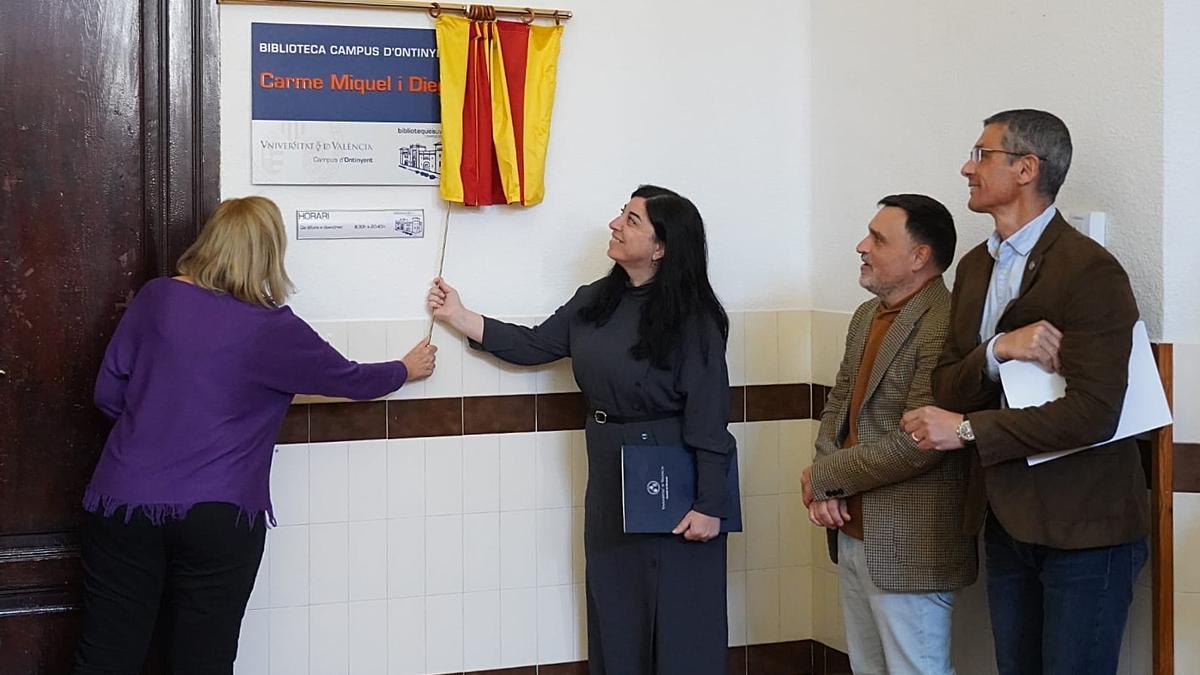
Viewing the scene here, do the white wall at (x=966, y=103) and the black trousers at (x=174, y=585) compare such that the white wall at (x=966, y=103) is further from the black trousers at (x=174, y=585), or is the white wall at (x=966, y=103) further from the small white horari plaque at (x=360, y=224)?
the black trousers at (x=174, y=585)

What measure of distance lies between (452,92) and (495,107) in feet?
0.42

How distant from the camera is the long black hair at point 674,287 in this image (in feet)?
10.8

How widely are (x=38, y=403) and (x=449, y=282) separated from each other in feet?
3.77

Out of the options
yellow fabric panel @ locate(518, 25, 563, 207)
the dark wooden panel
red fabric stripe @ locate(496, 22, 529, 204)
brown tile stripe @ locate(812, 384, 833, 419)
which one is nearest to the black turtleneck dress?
yellow fabric panel @ locate(518, 25, 563, 207)

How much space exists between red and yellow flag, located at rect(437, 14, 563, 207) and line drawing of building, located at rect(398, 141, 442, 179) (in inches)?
2.0

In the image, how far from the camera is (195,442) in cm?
291

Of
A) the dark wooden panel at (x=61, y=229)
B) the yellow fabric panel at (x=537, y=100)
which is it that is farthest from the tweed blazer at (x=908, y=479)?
the dark wooden panel at (x=61, y=229)

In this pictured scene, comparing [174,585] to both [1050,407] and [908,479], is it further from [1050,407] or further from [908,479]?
[1050,407]

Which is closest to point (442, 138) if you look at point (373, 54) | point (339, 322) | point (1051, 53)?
point (373, 54)

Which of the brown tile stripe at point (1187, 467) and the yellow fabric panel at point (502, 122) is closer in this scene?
the brown tile stripe at point (1187, 467)

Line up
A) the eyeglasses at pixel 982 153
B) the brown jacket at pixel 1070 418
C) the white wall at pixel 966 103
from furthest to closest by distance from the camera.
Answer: the white wall at pixel 966 103
the eyeglasses at pixel 982 153
the brown jacket at pixel 1070 418

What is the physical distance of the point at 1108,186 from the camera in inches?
109

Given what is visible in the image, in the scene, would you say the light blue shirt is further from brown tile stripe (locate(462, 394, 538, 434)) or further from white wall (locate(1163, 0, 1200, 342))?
brown tile stripe (locate(462, 394, 538, 434))

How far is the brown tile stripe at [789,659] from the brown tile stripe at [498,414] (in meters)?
1.01
